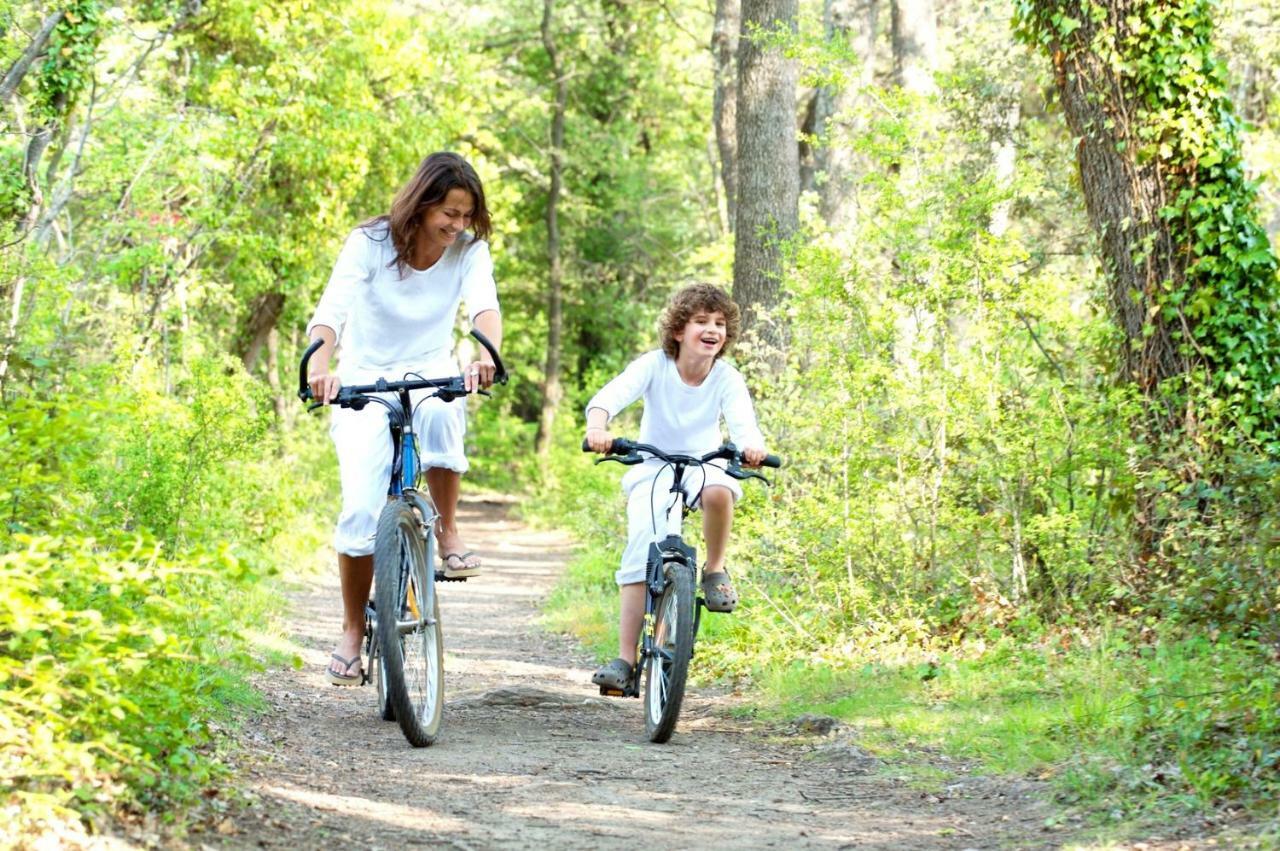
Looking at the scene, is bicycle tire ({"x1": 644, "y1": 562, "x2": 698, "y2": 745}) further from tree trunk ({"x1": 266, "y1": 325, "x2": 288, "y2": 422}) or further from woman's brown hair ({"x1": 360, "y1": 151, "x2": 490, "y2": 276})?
tree trunk ({"x1": 266, "y1": 325, "x2": 288, "y2": 422})

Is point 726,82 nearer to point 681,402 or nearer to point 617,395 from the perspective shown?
point 681,402

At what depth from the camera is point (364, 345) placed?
21.4ft

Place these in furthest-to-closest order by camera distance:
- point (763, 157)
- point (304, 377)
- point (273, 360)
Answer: point (273, 360)
point (763, 157)
point (304, 377)

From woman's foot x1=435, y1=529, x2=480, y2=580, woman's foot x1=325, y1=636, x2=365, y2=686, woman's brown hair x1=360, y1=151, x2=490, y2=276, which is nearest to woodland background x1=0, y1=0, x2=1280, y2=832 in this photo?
woman's foot x1=325, y1=636, x2=365, y2=686

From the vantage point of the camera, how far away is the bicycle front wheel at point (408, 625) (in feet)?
19.3

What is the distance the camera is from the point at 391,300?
6.50 meters

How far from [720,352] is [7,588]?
4.12 metres

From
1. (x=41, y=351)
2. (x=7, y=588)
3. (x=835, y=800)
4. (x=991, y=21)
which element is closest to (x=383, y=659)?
(x=835, y=800)

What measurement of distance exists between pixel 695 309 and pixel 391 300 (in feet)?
4.84

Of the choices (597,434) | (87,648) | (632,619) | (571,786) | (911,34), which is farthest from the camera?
(911,34)

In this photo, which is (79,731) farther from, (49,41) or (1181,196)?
(49,41)

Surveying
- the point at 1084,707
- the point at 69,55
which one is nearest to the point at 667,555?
the point at 1084,707

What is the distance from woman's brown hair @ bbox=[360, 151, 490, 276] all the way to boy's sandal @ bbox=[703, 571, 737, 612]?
2.02 m

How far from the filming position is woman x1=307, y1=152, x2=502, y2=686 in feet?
20.9
